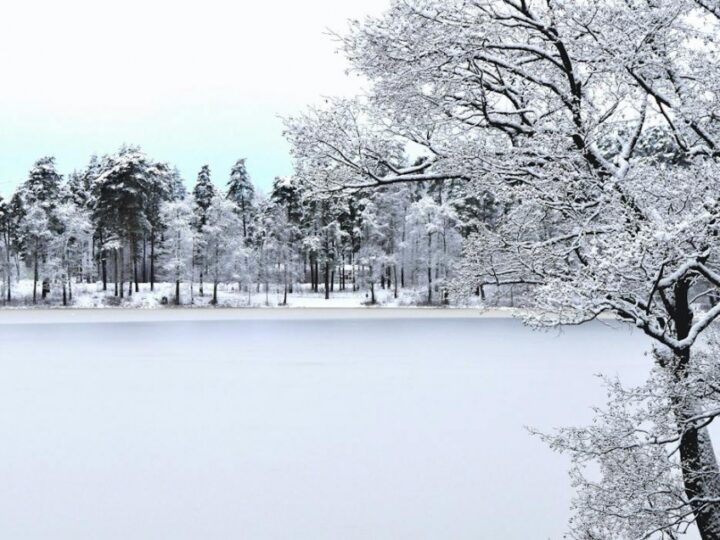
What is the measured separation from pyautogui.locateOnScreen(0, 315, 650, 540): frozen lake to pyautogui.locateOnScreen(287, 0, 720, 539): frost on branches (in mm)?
4772

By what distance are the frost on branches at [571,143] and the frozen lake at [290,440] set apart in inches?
188

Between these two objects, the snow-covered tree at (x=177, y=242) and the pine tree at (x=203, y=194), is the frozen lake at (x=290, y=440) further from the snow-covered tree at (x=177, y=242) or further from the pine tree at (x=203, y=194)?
the pine tree at (x=203, y=194)

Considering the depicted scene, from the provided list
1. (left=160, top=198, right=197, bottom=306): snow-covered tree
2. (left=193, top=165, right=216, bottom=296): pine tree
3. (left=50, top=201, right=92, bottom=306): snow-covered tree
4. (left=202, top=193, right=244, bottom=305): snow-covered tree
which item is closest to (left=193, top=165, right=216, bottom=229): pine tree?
(left=193, top=165, right=216, bottom=296): pine tree

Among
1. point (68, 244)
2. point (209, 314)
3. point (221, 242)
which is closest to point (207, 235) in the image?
point (221, 242)

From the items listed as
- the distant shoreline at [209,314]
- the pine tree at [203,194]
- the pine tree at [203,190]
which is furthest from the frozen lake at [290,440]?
the pine tree at [203,190]

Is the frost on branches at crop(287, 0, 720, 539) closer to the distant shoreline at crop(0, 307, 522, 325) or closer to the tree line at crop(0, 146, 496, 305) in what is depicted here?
the distant shoreline at crop(0, 307, 522, 325)

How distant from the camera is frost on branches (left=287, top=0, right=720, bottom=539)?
149 inches

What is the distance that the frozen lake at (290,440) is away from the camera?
8883 millimetres

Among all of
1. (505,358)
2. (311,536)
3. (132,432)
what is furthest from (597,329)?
(311,536)

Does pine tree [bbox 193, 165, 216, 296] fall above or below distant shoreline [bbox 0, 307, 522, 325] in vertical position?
above

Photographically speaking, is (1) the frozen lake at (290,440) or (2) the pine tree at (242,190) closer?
(1) the frozen lake at (290,440)

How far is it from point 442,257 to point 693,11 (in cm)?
4260

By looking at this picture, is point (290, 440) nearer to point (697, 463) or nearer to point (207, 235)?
point (697, 463)

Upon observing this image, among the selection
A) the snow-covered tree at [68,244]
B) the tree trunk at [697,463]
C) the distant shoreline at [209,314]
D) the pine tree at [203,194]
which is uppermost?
the pine tree at [203,194]
